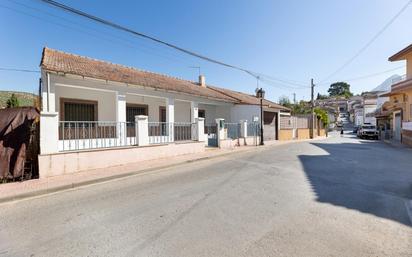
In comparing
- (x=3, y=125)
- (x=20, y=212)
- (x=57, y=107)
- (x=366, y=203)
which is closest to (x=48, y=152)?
(x=3, y=125)

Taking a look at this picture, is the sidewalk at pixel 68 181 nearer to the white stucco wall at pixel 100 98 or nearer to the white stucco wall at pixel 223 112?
the white stucco wall at pixel 100 98

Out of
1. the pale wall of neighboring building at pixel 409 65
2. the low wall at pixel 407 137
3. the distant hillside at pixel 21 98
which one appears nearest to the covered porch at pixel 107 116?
the distant hillside at pixel 21 98

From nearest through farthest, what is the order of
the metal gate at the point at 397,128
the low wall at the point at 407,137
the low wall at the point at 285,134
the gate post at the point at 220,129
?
the gate post at the point at 220,129 → the low wall at the point at 407,137 → the low wall at the point at 285,134 → the metal gate at the point at 397,128

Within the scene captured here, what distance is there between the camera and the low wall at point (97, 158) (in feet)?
22.7

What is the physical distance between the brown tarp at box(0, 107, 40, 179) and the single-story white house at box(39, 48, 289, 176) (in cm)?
67

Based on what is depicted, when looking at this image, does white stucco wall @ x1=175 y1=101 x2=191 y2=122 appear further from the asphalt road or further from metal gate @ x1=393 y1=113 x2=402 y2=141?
metal gate @ x1=393 y1=113 x2=402 y2=141

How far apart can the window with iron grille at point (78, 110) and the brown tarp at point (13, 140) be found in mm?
3515

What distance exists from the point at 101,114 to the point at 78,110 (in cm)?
109

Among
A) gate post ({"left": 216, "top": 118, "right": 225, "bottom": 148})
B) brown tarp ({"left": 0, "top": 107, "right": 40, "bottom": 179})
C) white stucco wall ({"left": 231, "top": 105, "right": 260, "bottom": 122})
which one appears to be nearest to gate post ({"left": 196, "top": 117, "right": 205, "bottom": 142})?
gate post ({"left": 216, "top": 118, "right": 225, "bottom": 148})

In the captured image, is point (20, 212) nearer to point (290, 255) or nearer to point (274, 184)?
point (290, 255)

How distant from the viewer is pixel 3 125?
269 inches

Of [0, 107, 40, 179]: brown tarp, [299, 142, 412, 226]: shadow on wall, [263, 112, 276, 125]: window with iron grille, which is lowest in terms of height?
[299, 142, 412, 226]: shadow on wall

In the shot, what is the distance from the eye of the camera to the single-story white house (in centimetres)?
748

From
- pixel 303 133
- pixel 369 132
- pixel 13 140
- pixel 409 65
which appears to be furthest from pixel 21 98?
pixel 369 132
